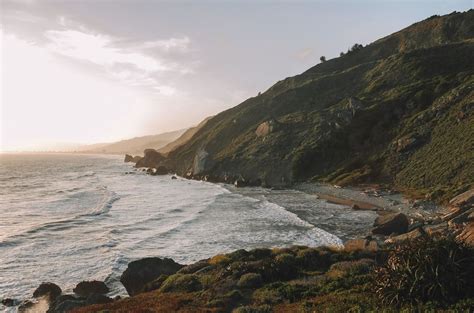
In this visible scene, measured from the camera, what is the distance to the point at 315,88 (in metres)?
130

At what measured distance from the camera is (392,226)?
121 ft

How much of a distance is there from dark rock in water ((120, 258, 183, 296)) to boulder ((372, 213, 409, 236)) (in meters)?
19.5

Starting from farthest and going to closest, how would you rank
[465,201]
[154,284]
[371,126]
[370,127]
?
[371,126]
[370,127]
[465,201]
[154,284]

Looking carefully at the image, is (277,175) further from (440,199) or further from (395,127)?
(440,199)

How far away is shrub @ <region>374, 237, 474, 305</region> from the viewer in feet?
51.6

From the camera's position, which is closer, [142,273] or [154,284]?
[154,284]

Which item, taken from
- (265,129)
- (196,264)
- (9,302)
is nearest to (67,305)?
(9,302)

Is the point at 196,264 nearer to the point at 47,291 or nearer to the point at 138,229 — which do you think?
the point at 47,291

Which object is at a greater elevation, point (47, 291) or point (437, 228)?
Answer: point (437, 228)

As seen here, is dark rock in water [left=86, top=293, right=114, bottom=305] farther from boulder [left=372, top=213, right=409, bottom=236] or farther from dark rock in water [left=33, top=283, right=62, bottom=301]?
boulder [left=372, top=213, right=409, bottom=236]

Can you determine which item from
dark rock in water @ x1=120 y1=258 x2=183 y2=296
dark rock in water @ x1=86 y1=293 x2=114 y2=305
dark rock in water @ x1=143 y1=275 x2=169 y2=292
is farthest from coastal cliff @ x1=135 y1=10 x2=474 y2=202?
dark rock in water @ x1=86 y1=293 x2=114 y2=305

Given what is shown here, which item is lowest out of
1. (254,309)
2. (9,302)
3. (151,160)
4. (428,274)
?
(9,302)

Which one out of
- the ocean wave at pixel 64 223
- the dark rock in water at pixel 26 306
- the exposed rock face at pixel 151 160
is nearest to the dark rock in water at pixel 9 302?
the dark rock in water at pixel 26 306

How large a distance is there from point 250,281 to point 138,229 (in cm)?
2831
